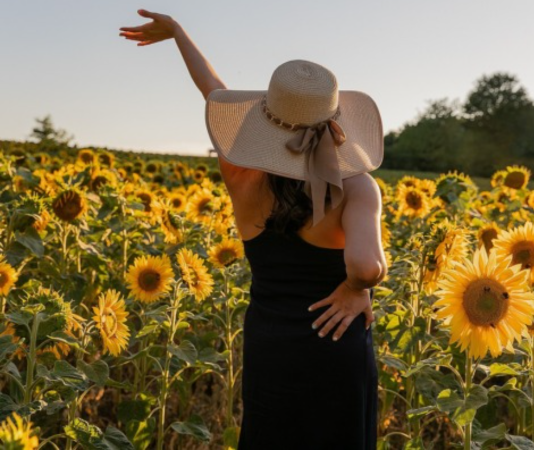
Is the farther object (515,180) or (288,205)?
(515,180)

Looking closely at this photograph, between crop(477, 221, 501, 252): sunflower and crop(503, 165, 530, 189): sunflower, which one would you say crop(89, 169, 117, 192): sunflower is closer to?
crop(477, 221, 501, 252): sunflower

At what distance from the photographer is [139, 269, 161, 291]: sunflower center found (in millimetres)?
3332

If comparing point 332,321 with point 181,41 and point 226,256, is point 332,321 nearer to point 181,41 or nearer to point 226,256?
point 181,41

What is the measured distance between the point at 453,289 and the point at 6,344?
1319 millimetres

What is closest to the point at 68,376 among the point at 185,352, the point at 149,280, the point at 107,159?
the point at 185,352

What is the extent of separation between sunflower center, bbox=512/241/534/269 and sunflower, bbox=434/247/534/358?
76 centimetres

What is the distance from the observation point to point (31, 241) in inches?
148

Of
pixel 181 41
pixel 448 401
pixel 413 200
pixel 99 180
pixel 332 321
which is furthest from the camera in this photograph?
pixel 413 200

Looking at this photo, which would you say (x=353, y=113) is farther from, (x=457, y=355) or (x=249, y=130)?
(x=457, y=355)

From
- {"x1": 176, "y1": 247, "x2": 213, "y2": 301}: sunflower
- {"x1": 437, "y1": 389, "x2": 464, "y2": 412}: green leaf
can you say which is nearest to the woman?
{"x1": 437, "y1": 389, "x2": 464, "y2": 412}: green leaf

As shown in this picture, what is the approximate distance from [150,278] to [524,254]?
150 centimetres

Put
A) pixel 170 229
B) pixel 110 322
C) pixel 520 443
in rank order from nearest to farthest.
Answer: pixel 520 443
pixel 110 322
pixel 170 229

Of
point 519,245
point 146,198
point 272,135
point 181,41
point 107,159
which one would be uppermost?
point 181,41

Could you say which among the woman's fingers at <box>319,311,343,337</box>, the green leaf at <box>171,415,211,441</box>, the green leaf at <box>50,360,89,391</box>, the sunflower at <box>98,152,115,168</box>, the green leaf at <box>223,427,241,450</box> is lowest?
the green leaf at <box>223,427,241,450</box>
